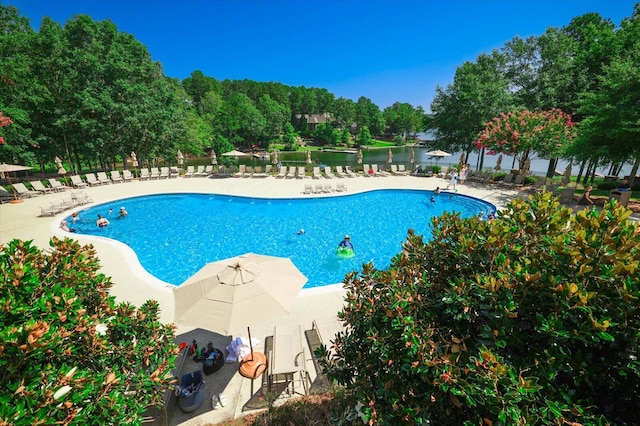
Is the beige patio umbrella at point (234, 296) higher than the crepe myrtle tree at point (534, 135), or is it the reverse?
the crepe myrtle tree at point (534, 135)

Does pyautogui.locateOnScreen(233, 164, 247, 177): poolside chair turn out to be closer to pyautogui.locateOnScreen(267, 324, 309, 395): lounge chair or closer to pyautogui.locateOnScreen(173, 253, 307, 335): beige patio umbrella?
pyautogui.locateOnScreen(173, 253, 307, 335): beige patio umbrella

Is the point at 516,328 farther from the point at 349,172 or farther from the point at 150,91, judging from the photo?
the point at 150,91

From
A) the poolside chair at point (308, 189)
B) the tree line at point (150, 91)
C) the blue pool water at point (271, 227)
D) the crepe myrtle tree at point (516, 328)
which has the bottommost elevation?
the blue pool water at point (271, 227)

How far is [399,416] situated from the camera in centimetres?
254

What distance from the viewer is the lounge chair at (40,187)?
62.2ft

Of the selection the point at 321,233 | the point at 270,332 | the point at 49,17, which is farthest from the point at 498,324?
the point at 49,17

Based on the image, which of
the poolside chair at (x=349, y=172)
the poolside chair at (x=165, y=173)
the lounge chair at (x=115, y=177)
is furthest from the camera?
the poolside chair at (x=349, y=172)

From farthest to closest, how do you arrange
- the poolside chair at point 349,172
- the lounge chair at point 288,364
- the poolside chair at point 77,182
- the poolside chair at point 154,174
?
the poolside chair at point 349,172, the poolside chair at point 154,174, the poolside chair at point 77,182, the lounge chair at point 288,364

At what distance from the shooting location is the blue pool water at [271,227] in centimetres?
1225

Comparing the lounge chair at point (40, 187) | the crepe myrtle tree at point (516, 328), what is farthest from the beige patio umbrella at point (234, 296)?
the lounge chair at point (40, 187)

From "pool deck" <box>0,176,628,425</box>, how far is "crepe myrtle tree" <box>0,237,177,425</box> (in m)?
1.85

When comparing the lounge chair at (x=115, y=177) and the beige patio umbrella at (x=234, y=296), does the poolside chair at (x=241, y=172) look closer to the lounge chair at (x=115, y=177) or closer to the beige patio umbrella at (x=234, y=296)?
the lounge chair at (x=115, y=177)

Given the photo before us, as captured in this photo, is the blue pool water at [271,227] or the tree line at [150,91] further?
the tree line at [150,91]

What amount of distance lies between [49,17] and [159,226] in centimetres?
2678
